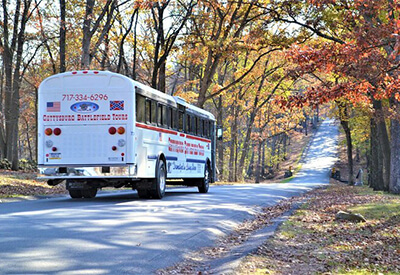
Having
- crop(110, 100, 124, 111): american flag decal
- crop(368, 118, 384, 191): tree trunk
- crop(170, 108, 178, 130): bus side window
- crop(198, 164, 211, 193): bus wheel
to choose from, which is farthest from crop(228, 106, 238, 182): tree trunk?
crop(110, 100, 124, 111): american flag decal

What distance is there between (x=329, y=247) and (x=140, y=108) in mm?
8180

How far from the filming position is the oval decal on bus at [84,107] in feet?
52.7

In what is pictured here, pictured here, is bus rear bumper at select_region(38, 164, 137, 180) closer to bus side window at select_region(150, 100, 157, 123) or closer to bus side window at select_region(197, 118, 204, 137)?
bus side window at select_region(150, 100, 157, 123)

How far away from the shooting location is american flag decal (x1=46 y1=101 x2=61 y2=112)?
53.2 ft

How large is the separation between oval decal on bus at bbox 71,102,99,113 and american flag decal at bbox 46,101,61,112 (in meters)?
0.41

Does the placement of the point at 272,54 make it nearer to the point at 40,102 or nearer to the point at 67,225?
the point at 40,102

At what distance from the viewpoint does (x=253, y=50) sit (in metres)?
31.1

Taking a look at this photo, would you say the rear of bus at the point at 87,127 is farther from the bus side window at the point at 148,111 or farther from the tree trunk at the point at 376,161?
the tree trunk at the point at 376,161

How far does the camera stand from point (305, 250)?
31.0 feet

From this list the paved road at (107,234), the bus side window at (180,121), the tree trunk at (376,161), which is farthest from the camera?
the tree trunk at (376,161)

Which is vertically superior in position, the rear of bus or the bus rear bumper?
the rear of bus

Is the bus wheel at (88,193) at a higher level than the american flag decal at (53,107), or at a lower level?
lower

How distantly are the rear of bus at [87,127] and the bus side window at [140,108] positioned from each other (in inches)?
13.4

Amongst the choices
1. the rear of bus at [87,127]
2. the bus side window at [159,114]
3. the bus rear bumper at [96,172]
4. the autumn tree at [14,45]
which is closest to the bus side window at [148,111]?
the bus side window at [159,114]
